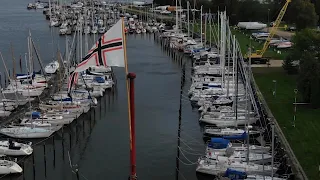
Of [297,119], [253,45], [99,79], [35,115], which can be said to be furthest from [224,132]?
[253,45]

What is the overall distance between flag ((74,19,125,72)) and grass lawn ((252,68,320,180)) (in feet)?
63.5

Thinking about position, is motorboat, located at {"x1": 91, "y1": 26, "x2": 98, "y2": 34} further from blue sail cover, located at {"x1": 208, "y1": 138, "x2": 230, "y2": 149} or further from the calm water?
blue sail cover, located at {"x1": 208, "y1": 138, "x2": 230, "y2": 149}

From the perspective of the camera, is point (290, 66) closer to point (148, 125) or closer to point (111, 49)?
point (148, 125)

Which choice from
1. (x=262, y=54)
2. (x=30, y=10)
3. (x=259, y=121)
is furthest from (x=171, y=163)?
(x=30, y=10)

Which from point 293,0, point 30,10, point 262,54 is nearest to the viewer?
point 262,54

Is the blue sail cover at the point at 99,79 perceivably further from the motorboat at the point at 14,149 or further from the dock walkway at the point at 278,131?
the motorboat at the point at 14,149

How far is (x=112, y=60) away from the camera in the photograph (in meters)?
17.9

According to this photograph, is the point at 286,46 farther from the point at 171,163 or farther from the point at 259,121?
the point at 171,163

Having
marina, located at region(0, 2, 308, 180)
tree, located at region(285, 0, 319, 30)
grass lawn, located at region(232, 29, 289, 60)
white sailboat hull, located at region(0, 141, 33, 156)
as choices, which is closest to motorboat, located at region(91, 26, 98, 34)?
grass lawn, located at region(232, 29, 289, 60)

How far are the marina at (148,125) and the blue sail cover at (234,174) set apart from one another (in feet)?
0.23

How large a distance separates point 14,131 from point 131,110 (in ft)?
93.4

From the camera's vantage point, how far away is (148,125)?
4806 centimetres

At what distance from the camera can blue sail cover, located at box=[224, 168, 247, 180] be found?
106 ft

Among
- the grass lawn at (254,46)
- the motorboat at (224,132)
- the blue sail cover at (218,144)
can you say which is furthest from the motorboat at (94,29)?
the blue sail cover at (218,144)
